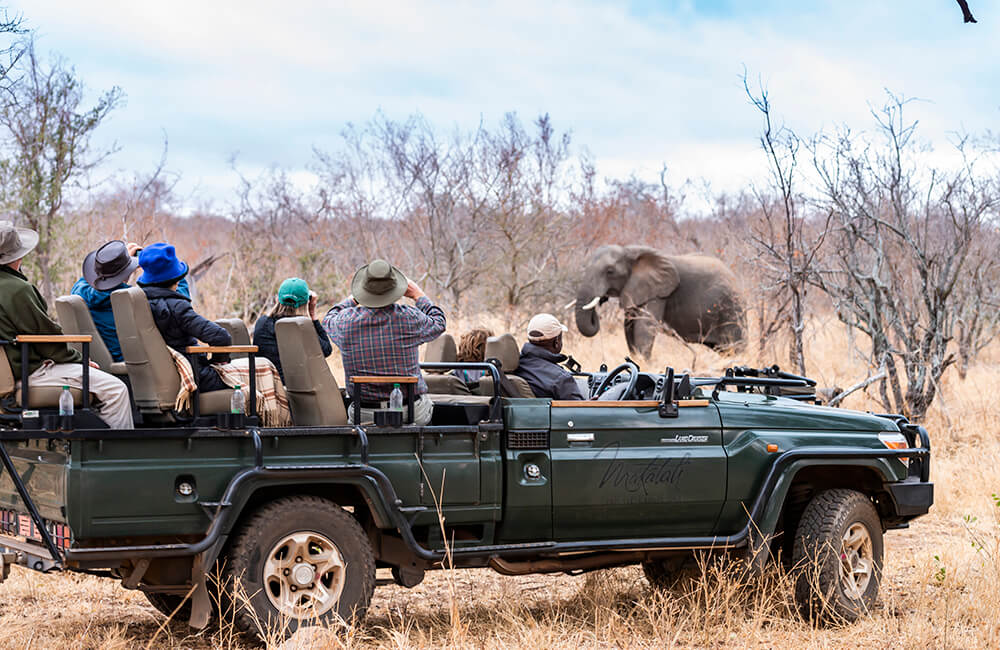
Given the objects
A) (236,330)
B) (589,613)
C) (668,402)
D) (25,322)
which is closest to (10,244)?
(25,322)

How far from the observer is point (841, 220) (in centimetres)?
1343

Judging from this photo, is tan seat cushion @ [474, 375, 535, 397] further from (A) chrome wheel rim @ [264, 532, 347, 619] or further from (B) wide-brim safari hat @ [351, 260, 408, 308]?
(A) chrome wheel rim @ [264, 532, 347, 619]

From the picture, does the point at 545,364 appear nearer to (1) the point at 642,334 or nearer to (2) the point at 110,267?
(2) the point at 110,267

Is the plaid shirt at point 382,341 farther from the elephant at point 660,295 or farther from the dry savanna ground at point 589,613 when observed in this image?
the elephant at point 660,295

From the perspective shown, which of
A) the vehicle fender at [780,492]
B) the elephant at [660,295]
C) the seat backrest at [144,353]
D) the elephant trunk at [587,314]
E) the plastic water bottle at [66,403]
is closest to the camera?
the plastic water bottle at [66,403]

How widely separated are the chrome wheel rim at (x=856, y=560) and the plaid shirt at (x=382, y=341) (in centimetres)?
249

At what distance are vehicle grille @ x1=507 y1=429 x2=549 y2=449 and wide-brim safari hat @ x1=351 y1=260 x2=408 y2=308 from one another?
98cm

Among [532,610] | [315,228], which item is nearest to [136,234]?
[315,228]

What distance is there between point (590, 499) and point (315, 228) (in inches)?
836

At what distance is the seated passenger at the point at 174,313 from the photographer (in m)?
5.69

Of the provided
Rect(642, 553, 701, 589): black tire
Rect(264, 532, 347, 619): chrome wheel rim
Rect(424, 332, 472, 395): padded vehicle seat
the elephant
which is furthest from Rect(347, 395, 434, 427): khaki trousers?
the elephant

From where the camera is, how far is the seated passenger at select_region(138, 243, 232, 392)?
569 cm

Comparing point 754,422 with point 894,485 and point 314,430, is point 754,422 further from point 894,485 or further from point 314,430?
point 314,430

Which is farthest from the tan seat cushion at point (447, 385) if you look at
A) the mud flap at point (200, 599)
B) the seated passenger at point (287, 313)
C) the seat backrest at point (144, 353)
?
the mud flap at point (200, 599)
